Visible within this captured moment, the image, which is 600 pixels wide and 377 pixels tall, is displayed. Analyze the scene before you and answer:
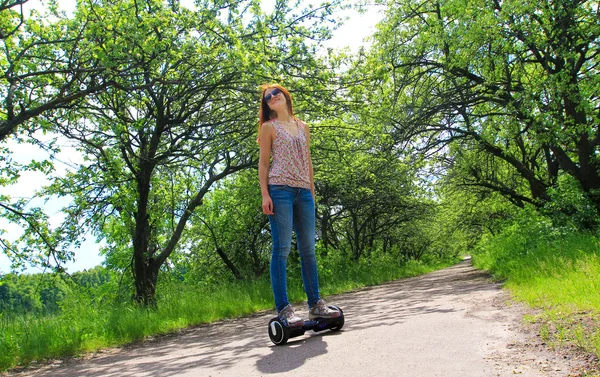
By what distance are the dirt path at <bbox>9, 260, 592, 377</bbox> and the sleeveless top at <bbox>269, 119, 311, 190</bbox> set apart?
1.39 meters

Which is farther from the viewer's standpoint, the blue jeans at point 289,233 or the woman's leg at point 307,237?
the woman's leg at point 307,237

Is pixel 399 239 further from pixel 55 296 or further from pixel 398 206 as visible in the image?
pixel 55 296

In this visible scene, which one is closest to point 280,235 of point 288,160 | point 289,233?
point 289,233

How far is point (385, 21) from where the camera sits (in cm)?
1383

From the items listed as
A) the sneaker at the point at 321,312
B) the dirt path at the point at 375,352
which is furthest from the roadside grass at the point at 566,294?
the sneaker at the point at 321,312

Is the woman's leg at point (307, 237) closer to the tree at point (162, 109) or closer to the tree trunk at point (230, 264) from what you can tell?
the tree at point (162, 109)

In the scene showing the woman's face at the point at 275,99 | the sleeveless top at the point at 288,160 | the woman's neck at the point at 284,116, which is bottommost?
the sleeveless top at the point at 288,160

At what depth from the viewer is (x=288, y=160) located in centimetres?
440

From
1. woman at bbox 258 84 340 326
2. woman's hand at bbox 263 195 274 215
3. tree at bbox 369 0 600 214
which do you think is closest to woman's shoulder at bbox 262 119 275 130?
woman at bbox 258 84 340 326

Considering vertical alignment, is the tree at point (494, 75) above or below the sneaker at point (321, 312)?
above

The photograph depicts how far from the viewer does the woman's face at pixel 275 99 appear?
456 centimetres

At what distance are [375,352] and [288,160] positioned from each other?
1.85 meters

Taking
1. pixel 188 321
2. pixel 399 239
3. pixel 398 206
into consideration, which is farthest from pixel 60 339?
pixel 399 239

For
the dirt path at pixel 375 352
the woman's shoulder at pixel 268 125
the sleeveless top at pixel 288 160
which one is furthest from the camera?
the woman's shoulder at pixel 268 125
